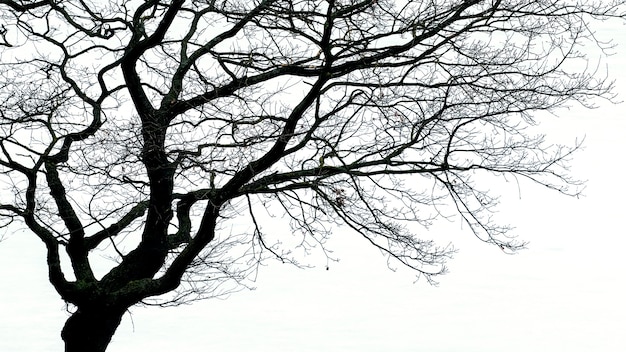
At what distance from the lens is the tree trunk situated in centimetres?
1277

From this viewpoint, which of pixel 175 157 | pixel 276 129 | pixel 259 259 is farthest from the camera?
pixel 259 259

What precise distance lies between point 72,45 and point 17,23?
771 mm

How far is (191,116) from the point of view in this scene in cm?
1247

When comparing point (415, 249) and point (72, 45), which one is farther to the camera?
point (72, 45)

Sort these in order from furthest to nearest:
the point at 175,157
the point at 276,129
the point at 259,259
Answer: the point at 259,259, the point at 175,157, the point at 276,129

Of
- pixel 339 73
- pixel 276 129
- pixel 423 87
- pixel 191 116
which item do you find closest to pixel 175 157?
pixel 191 116

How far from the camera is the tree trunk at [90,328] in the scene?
12773 mm

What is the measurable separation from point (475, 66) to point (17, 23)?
20.1ft

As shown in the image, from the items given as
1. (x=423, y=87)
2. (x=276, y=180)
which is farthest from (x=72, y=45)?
(x=423, y=87)

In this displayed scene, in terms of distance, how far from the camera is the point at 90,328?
12.8m

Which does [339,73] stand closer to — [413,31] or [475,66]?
[413,31]

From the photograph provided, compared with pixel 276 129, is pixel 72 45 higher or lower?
higher

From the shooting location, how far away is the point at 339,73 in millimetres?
11289

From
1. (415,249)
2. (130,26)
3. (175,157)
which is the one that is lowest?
(415,249)
